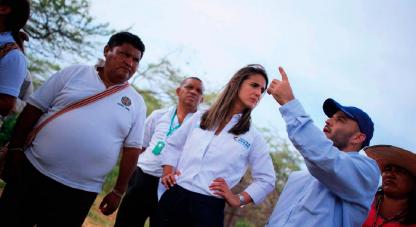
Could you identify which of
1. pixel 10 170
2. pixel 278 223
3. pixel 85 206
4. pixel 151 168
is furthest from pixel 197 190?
pixel 10 170

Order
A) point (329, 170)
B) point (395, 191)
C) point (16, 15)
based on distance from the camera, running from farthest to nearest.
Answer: point (395, 191)
point (16, 15)
point (329, 170)

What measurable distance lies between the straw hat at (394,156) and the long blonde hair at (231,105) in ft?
5.14

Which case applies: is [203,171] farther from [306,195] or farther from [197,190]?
[306,195]

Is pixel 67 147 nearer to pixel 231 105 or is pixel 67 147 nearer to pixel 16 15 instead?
pixel 16 15

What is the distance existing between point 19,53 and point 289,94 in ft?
6.96

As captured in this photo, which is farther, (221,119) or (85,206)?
(221,119)

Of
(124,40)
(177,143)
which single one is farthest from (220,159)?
(124,40)

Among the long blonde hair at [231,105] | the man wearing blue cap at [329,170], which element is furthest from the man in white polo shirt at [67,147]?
the man wearing blue cap at [329,170]

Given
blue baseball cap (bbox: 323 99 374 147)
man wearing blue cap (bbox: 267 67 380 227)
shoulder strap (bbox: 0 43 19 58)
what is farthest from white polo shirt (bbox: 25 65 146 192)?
blue baseball cap (bbox: 323 99 374 147)

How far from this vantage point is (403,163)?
12.8 ft

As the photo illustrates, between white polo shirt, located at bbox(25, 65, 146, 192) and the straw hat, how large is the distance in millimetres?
2699

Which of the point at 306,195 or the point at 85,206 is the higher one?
the point at 306,195

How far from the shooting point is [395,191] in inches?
153

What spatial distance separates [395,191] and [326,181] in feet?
5.70
